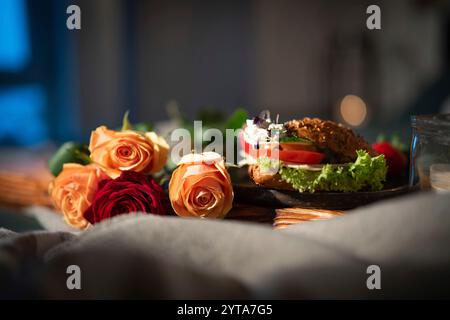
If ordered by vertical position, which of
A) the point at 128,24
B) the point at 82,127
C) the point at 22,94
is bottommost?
the point at 82,127

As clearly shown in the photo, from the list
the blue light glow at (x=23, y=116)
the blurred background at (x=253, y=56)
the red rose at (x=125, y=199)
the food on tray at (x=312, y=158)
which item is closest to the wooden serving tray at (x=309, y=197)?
the food on tray at (x=312, y=158)

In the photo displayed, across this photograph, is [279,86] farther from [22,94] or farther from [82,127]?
[22,94]

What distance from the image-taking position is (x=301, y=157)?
0.79 m

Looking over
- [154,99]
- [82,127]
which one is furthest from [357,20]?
[82,127]

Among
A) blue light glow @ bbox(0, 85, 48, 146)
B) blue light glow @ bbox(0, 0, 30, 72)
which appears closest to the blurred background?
blue light glow @ bbox(0, 85, 48, 146)

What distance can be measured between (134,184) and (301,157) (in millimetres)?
235

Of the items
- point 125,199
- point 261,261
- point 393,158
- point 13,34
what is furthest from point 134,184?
point 13,34

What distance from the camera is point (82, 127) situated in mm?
4816

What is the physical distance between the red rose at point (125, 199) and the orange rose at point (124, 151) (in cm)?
5

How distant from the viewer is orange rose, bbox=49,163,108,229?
82cm

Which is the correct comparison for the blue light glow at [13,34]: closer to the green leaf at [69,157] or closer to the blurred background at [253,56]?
the blurred background at [253,56]

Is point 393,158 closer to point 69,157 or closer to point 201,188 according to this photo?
point 201,188

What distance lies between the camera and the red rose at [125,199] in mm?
775
